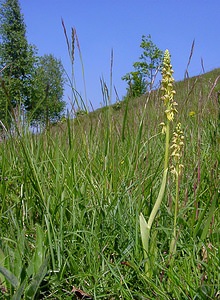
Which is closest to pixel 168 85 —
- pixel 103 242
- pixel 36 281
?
pixel 103 242

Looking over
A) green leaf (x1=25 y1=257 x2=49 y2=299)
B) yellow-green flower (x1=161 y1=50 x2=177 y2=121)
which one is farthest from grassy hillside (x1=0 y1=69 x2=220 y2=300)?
yellow-green flower (x1=161 y1=50 x2=177 y2=121)

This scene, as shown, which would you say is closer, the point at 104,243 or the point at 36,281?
the point at 36,281

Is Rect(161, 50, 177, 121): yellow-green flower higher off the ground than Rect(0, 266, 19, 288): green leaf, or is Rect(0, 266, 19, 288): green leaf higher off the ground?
Rect(161, 50, 177, 121): yellow-green flower

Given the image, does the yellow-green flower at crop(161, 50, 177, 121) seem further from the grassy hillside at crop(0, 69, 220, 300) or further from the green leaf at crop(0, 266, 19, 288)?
the green leaf at crop(0, 266, 19, 288)

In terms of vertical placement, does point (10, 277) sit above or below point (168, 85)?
below

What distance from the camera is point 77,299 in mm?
1376

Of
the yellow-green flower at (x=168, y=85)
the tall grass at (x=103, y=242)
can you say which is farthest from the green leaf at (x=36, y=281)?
the yellow-green flower at (x=168, y=85)

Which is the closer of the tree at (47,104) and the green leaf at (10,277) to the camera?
the green leaf at (10,277)

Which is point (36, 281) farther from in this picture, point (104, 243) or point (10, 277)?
point (104, 243)

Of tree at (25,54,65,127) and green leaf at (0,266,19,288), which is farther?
tree at (25,54,65,127)

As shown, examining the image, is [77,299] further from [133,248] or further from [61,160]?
[61,160]

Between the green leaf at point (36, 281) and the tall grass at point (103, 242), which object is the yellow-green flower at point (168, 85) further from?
the green leaf at point (36, 281)

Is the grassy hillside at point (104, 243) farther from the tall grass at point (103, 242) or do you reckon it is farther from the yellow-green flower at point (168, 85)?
the yellow-green flower at point (168, 85)

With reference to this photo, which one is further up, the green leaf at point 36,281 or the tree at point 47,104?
the tree at point 47,104
